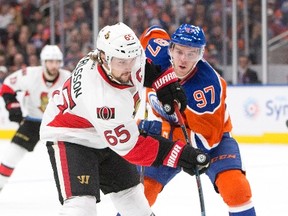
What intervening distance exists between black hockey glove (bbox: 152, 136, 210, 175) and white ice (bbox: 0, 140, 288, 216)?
175cm

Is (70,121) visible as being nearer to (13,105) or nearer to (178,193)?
(178,193)

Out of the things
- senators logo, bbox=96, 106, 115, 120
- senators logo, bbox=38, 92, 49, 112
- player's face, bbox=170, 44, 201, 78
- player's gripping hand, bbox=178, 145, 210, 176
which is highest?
player's face, bbox=170, 44, 201, 78

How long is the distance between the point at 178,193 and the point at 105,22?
447 cm

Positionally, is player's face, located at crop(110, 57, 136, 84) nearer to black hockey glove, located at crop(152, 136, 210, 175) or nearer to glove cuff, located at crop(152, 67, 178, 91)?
black hockey glove, located at crop(152, 136, 210, 175)

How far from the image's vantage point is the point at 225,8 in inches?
370

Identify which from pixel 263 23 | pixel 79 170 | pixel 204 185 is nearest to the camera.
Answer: pixel 79 170

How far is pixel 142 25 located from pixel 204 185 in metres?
3.95

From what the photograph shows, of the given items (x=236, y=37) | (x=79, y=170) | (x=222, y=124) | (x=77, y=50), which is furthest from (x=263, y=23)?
(x=79, y=170)

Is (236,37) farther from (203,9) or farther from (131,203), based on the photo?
(131,203)

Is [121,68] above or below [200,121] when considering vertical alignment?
above

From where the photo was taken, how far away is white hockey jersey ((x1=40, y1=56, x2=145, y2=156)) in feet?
10.6

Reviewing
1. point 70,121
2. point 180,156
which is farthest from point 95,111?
point 180,156

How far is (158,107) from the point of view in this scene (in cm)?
404

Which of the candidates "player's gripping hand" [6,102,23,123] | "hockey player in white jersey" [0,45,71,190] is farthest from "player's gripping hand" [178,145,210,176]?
"player's gripping hand" [6,102,23,123]
